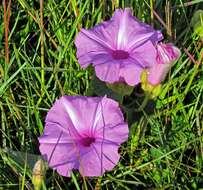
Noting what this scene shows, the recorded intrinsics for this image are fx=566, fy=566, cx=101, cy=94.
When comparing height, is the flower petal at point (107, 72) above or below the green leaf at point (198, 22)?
below

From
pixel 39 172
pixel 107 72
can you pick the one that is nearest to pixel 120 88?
pixel 107 72

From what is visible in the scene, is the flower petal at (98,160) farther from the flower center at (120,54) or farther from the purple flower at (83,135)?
the flower center at (120,54)

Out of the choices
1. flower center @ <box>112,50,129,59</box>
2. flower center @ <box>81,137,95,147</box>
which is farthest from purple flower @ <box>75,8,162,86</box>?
flower center @ <box>81,137,95,147</box>

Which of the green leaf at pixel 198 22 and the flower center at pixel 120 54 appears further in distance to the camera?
the green leaf at pixel 198 22

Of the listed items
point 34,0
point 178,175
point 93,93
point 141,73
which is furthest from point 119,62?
point 34,0

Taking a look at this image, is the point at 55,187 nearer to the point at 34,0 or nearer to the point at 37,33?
the point at 37,33

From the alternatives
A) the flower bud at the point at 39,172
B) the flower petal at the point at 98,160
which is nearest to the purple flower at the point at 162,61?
the flower petal at the point at 98,160

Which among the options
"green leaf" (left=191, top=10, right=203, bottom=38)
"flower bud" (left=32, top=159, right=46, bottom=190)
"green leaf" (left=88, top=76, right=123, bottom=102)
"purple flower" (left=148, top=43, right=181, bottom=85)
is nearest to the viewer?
"flower bud" (left=32, top=159, right=46, bottom=190)

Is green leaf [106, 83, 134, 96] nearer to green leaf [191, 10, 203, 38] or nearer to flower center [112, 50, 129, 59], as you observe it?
flower center [112, 50, 129, 59]
